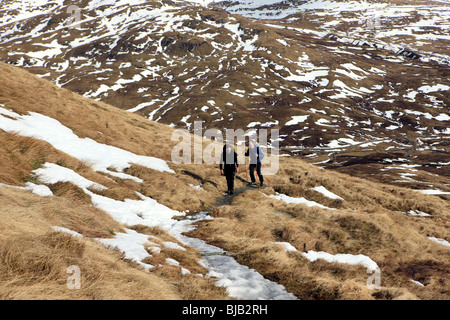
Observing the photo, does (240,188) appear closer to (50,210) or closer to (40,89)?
(50,210)

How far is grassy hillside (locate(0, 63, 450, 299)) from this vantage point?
5.49 meters

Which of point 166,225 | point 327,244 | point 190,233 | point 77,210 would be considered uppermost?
point 77,210

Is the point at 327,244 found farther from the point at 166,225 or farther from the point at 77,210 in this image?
the point at 77,210

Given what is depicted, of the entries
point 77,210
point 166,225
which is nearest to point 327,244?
point 166,225

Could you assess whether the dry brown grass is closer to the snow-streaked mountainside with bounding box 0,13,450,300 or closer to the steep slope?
the snow-streaked mountainside with bounding box 0,13,450,300

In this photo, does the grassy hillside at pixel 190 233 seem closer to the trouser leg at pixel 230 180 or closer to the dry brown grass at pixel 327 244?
the dry brown grass at pixel 327 244

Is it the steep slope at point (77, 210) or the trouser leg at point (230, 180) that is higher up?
the steep slope at point (77, 210)

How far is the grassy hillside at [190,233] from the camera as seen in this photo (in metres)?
5.49

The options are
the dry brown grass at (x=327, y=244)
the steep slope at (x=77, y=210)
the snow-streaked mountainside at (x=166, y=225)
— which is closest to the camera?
the steep slope at (x=77, y=210)

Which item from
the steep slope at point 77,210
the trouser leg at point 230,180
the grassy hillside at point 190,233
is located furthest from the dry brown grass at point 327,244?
the steep slope at point 77,210

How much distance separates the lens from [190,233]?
11.7 meters

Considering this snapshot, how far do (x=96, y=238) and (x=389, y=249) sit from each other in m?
12.1

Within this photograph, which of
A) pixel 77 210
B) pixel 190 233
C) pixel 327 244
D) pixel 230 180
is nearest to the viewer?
pixel 77 210

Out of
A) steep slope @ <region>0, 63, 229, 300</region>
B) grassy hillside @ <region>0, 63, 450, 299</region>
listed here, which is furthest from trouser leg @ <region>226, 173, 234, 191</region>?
steep slope @ <region>0, 63, 229, 300</region>
